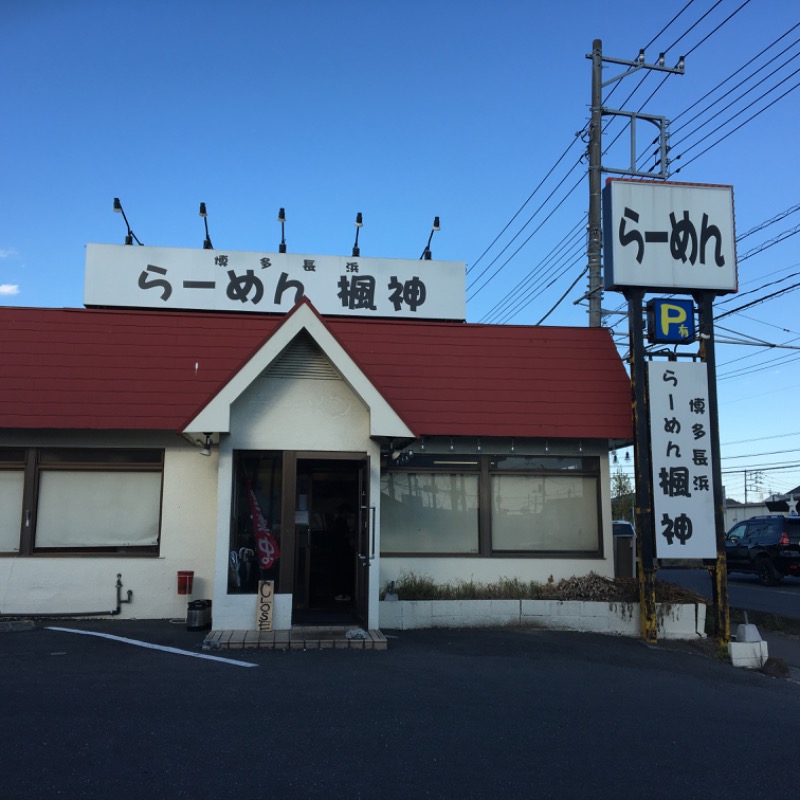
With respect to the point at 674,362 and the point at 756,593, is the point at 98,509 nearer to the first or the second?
the point at 674,362

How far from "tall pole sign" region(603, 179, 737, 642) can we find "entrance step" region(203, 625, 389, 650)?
13.9ft

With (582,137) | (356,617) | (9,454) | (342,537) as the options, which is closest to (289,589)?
(356,617)

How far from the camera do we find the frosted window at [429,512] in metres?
12.7

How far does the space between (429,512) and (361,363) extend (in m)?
2.88

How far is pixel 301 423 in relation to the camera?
10781mm

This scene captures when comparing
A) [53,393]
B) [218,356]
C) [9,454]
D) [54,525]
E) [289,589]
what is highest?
[218,356]

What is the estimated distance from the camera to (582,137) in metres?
17.8

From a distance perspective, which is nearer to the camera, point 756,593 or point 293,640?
point 293,640

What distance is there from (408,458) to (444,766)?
7280 mm

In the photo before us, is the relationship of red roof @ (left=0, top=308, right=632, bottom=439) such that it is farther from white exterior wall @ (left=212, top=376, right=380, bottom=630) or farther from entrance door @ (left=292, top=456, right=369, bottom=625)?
entrance door @ (left=292, top=456, right=369, bottom=625)

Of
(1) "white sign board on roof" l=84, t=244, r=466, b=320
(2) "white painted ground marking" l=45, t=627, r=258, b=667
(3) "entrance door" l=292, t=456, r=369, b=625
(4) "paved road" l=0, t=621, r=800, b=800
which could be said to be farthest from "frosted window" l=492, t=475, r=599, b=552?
(2) "white painted ground marking" l=45, t=627, r=258, b=667

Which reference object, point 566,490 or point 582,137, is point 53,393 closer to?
point 566,490

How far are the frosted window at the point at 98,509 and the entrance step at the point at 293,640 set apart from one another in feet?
Result: 8.59

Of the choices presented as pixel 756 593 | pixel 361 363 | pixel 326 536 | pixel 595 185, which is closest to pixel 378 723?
pixel 361 363
